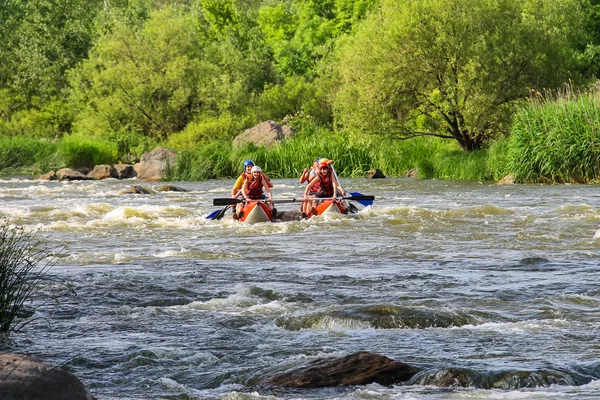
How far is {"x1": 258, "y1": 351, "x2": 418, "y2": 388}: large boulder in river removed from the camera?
7.03 meters

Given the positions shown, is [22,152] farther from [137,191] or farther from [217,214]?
[217,214]

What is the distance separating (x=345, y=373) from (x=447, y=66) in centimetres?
2739

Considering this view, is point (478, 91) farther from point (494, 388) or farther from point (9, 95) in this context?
point (9, 95)

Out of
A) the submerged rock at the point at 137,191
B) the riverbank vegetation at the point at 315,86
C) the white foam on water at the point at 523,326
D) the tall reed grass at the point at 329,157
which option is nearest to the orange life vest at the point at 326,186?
the riverbank vegetation at the point at 315,86

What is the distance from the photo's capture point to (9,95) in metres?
56.5

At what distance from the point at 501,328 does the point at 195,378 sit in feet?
9.45

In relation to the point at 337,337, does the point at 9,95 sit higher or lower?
higher

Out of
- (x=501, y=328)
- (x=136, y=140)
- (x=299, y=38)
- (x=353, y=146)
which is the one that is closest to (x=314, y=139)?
(x=353, y=146)

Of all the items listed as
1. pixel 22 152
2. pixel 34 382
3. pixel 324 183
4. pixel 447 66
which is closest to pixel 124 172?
pixel 22 152

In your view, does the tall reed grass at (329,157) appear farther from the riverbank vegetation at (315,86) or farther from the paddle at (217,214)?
the paddle at (217,214)

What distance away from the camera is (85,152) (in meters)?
44.0

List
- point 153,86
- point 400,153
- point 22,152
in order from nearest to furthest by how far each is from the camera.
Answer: point 400,153, point 22,152, point 153,86

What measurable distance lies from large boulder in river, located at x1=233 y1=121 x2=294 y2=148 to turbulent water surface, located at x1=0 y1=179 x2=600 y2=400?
70.5ft

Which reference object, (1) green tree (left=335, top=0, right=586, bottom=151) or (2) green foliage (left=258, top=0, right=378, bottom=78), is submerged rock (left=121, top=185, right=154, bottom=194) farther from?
(2) green foliage (left=258, top=0, right=378, bottom=78)
